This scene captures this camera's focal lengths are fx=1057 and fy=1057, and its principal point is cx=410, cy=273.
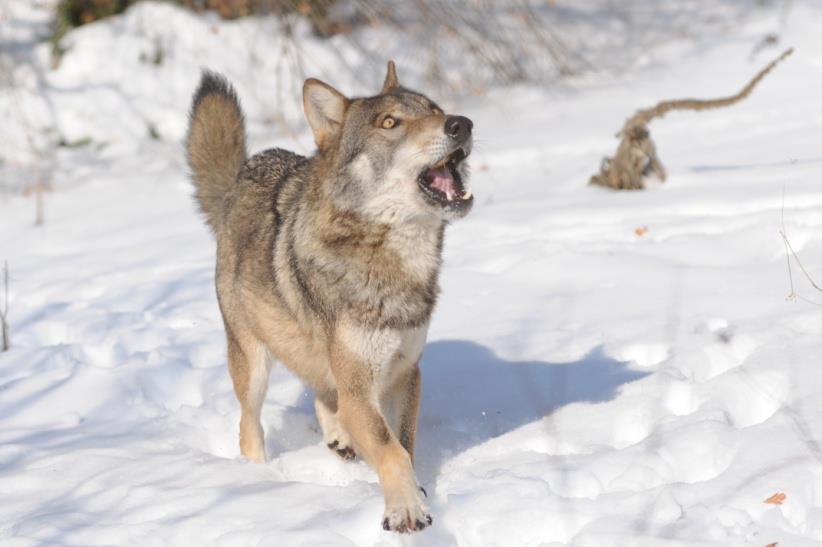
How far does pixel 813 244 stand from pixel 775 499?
3.01 m

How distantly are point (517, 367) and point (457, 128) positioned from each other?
5.70 ft

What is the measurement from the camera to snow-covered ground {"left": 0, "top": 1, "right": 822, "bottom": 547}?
3701mm

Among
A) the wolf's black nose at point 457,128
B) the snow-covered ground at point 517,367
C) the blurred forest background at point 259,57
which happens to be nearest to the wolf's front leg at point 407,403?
the snow-covered ground at point 517,367

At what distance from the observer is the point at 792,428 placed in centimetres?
399

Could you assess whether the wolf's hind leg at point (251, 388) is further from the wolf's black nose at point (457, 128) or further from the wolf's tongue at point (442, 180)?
the wolf's black nose at point (457, 128)

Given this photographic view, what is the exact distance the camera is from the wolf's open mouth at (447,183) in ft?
13.1

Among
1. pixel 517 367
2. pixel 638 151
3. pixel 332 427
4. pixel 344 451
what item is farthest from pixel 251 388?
pixel 638 151

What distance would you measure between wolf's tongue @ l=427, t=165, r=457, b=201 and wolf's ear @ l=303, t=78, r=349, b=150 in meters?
0.52

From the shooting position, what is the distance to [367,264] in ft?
13.5

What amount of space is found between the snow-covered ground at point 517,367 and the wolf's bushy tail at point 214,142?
1.00 metres

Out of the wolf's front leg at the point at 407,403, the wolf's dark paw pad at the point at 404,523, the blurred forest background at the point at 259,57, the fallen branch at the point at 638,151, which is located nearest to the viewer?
the wolf's dark paw pad at the point at 404,523

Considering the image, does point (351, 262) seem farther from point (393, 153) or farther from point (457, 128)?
point (457, 128)

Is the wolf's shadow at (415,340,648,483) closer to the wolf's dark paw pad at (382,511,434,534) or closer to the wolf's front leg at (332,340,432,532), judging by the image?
the wolf's front leg at (332,340,432,532)

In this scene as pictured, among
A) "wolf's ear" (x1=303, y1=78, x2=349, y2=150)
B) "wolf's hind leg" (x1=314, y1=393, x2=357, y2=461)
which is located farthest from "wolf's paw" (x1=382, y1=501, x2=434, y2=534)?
"wolf's ear" (x1=303, y1=78, x2=349, y2=150)
